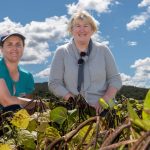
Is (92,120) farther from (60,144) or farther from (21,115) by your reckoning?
(21,115)

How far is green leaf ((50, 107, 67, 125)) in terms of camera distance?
115 cm

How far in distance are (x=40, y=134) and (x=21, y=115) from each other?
10 centimetres

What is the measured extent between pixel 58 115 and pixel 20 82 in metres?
2.57

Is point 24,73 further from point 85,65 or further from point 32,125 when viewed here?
point 32,125

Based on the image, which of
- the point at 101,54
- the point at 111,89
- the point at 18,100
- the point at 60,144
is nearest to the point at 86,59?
the point at 101,54

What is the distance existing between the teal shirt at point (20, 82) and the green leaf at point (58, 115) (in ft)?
7.28

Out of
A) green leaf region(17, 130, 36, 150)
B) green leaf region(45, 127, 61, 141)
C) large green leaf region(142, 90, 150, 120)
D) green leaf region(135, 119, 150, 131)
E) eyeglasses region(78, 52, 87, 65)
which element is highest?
eyeglasses region(78, 52, 87, 65)

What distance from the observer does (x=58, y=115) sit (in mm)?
1163

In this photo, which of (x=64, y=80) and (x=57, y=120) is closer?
(x=57, y=120)

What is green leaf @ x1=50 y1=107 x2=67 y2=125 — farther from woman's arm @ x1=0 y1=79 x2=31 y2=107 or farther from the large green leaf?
woman's arm @ x1=0 y1=79 x2=31 y2=107

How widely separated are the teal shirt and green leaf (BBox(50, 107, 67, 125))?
2218 millimetres

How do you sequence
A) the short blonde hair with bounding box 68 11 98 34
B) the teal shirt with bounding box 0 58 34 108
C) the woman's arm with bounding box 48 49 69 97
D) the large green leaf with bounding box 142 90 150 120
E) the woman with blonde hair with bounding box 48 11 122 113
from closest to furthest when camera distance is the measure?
the large green leaf with bounding box 142 90 150 120
the teal shirt with bounding box 0 58 34 108
the woman's arm with bounding box 48 49 69 97
the woman with blonde hair with bounding box 48 11 122 113
the short blonde hair with bounding box 68 11 98 34

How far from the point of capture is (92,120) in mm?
785

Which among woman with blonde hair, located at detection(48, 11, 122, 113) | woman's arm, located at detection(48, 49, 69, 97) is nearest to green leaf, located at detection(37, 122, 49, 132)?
woman's arm, located at detection(48, 49, 69, 97)
